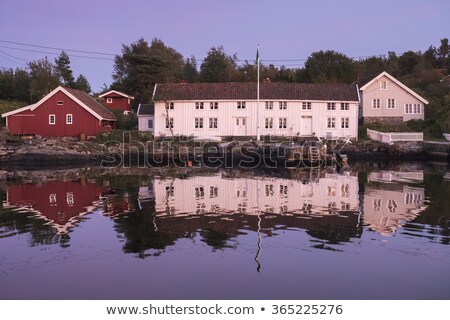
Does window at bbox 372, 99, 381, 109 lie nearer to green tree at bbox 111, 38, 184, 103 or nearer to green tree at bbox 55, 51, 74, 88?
green tree at bbox 111, 38, 184, 103

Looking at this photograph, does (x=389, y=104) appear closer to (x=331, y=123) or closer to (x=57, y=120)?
(x=331, y=123)

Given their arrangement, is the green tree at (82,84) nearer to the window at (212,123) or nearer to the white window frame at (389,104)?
the window at (212,123)

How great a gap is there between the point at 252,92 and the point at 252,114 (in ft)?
8.07

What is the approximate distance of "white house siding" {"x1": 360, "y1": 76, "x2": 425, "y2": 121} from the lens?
55094 mm

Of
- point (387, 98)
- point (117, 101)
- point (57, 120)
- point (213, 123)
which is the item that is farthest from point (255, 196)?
point (117, 101)

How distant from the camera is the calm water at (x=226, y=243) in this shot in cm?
1034

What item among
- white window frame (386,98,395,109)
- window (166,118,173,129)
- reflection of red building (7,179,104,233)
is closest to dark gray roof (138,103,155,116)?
window (166,118,173,129)

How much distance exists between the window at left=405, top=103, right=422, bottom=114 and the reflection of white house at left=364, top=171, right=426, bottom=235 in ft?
90.2

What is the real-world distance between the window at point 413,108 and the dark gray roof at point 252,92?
749 cm

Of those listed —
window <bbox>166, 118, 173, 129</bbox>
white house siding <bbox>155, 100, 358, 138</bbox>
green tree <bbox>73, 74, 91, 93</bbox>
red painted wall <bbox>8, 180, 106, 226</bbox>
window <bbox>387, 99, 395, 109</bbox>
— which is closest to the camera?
red painted wall <bbox>8, 180, 106, 226</bbox>

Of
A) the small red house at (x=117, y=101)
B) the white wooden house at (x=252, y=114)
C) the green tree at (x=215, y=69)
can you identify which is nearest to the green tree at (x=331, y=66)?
the green tree at (x=215, y=69)

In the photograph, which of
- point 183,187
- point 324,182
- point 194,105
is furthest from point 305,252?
point 194,105
